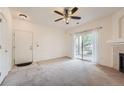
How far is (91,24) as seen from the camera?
5672 millimetres

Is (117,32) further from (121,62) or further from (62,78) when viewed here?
(62,78)

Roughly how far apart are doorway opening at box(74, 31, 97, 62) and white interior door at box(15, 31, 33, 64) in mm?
3289

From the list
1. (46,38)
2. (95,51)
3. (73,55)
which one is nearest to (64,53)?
(73,55)

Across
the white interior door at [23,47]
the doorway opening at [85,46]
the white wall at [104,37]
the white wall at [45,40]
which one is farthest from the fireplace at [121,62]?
the white interior door at [23,47]

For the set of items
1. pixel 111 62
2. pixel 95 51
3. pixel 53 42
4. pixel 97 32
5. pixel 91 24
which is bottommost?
pixel 111 62

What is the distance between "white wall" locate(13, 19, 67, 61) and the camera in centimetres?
562

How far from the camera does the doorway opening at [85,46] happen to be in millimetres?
5782

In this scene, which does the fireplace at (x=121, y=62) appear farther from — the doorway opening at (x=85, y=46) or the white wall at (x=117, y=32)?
the doorway opening at (x=85, y=46)
